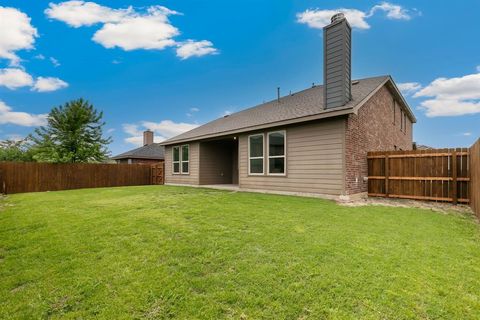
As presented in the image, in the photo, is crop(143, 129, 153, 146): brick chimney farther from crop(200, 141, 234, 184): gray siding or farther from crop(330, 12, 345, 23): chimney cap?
crop(330, 12, 345, 23): chimney cap

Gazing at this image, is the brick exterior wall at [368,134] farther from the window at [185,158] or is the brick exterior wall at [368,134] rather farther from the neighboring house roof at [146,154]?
the neighboring house roof at [146,154]

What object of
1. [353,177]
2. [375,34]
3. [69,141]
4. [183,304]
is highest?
[375,34]

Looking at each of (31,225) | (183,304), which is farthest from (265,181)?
(183,304)

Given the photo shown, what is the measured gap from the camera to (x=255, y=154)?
11094 millimetres

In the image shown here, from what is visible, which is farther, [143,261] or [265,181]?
[265,181]

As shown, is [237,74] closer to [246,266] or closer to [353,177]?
[353,177]

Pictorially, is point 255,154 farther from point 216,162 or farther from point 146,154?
point 146,154

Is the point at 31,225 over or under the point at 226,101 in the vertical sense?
under

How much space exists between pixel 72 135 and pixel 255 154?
15.1 m

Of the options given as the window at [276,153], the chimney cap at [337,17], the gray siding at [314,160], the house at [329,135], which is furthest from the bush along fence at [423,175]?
the chimney cap at [337,17]

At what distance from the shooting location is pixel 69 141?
18.7 metres

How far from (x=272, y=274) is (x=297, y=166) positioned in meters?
6.88

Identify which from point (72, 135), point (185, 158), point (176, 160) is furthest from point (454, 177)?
point (72, 135)

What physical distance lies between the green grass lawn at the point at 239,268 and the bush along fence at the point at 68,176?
10709 mm
